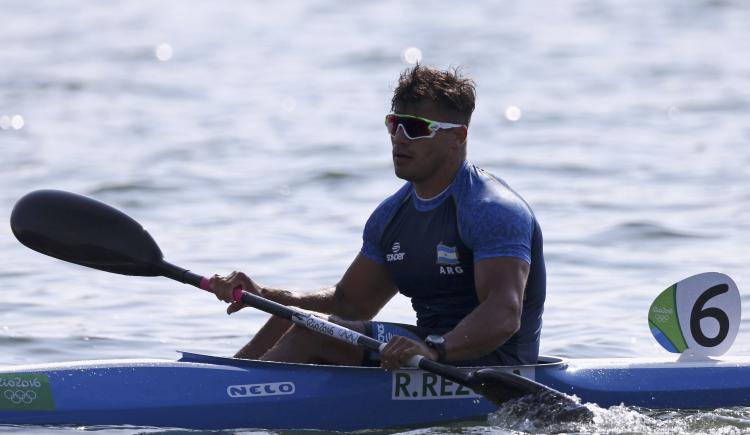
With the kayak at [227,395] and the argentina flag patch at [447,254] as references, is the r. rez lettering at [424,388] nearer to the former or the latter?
the kayak at [227,395]

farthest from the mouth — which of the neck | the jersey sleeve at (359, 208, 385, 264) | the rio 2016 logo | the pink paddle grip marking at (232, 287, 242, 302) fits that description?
the rio 2016 logo

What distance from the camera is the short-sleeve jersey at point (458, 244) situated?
633 cm

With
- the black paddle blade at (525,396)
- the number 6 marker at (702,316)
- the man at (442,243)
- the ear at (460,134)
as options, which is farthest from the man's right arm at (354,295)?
the number 6 marker at (702,316)

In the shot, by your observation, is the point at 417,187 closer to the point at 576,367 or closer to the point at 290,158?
the point at 576,367

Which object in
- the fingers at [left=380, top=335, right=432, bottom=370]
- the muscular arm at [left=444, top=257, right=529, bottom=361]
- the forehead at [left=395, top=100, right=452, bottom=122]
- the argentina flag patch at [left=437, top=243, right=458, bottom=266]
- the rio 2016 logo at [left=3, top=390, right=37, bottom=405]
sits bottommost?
the rio 2016 logo at [left=3, top=390, right=37, bottom=405]

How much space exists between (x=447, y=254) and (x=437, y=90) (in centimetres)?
75

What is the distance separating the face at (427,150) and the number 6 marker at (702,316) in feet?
4.88

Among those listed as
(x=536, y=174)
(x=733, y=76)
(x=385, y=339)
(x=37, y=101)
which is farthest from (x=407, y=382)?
(x=733, y=76)

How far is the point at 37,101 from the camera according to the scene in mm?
20438

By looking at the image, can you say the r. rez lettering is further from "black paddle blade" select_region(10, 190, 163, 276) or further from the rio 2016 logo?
the rio 2016 logo

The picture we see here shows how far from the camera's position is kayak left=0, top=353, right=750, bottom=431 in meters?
6.40

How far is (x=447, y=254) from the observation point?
648 centimetres

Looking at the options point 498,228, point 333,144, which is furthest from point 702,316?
point 333,144

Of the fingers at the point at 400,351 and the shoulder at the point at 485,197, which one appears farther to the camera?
the shoulder at the point at 485,197
